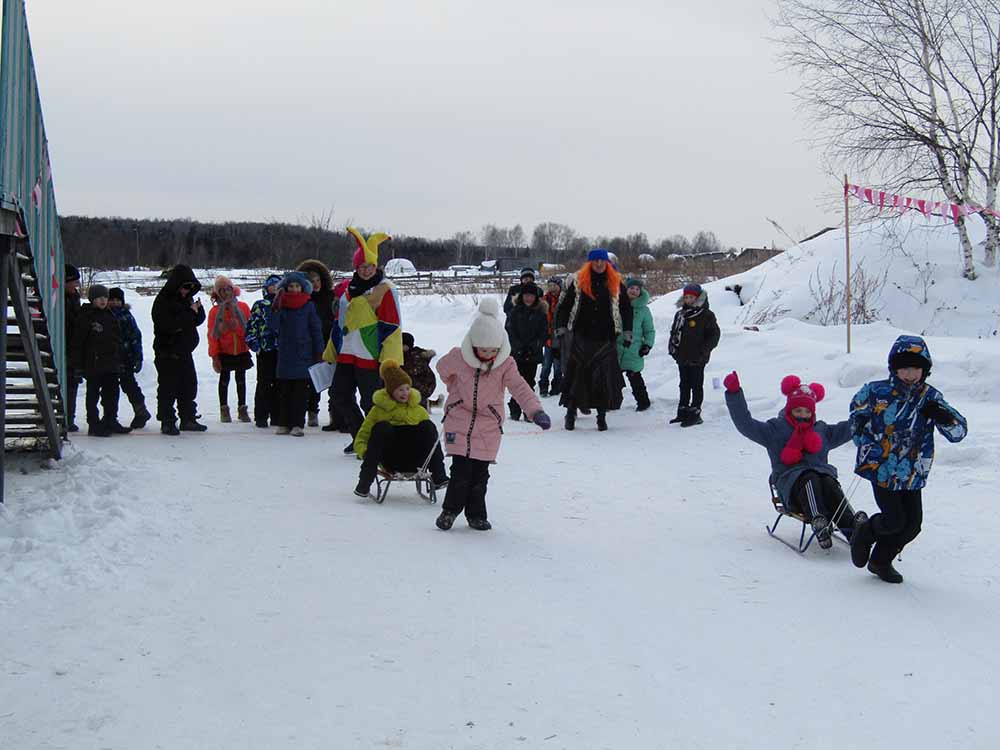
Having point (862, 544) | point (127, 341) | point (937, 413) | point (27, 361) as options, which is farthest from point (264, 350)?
point (937, 413)

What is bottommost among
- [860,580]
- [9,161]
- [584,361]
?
[860,580]

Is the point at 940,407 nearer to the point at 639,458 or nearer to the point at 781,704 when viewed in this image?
the point at 781,704

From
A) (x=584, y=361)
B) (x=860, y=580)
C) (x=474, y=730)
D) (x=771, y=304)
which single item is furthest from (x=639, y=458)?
(x=771, y=304)

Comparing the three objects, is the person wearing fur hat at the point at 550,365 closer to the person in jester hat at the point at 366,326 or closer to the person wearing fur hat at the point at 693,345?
the person wearing fur hat at the point at 693,345

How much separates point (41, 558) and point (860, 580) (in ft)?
15.6

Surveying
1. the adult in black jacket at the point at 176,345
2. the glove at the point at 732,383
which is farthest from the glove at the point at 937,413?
the adult in black jacket at the point at 176,345

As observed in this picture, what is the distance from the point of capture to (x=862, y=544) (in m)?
6.16

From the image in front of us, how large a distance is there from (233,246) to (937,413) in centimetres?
6770

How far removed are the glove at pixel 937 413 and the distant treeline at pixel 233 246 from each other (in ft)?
151

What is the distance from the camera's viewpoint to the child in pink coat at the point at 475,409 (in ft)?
22.8

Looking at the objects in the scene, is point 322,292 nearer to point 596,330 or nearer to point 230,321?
point 230,321

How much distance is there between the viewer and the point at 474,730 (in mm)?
3904

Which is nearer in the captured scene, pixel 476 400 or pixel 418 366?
pixel 476 400

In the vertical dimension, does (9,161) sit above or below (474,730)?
above
